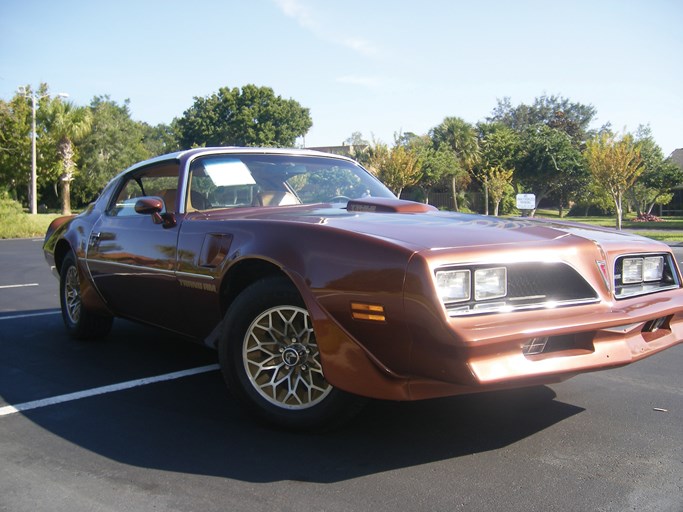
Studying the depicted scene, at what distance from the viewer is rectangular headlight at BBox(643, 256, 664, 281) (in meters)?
3.25

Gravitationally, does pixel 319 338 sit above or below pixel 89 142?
below

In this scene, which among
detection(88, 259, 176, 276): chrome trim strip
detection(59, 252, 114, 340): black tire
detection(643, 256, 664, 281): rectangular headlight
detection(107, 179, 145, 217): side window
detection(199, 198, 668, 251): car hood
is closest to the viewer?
detection(199, 198, 668, 251): car hood

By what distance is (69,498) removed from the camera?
7.78ft

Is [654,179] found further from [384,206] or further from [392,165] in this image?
[384,206]

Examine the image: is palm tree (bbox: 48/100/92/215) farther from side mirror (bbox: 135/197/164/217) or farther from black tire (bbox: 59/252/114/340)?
side mirror (bbox: 135/197/164/217)

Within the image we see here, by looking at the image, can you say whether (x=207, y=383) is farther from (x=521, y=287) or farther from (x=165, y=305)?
(x=521, y=287)

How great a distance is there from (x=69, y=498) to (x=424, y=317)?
1.50 meters

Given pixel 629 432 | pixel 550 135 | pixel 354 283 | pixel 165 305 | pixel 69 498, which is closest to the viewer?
pixel 69 498

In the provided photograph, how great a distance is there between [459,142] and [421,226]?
4760cm

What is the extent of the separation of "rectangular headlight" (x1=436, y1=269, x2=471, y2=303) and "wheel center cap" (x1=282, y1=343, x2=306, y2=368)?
798 millimetres

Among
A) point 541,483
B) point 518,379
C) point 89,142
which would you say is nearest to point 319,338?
point 518,379

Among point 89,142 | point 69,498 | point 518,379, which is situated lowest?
point 69,498

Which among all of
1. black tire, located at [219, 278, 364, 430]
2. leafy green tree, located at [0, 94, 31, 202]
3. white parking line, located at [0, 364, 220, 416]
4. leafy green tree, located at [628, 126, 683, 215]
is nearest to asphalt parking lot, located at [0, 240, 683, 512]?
white parking line, located at [0, 364, 220, 416]

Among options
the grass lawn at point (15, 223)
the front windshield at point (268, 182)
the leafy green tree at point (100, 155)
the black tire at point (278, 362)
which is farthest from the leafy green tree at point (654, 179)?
the black tire at point (278, 362)
